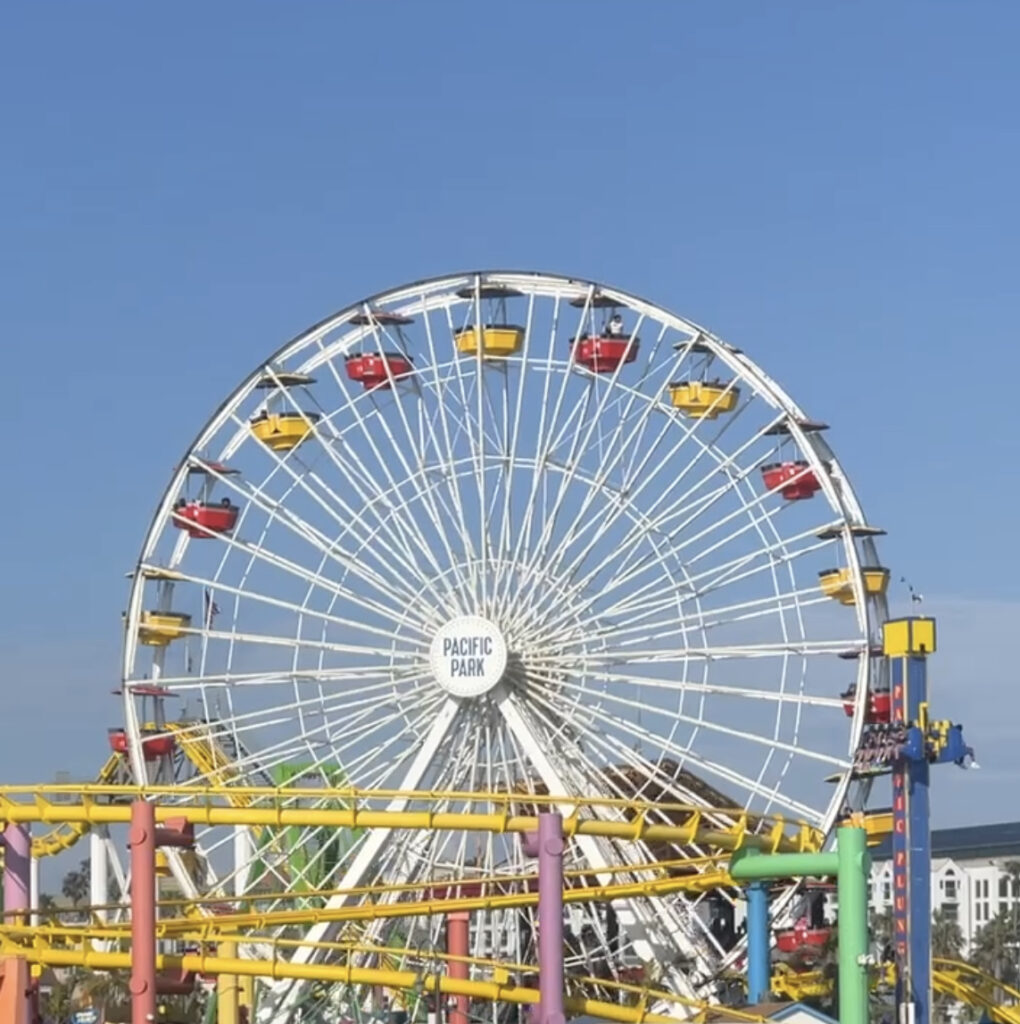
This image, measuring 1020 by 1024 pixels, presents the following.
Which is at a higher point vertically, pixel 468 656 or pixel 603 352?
pixel 603 352

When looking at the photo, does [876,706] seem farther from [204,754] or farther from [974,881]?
[974,881]

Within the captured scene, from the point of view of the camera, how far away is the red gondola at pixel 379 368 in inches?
2164

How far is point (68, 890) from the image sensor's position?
158000mm

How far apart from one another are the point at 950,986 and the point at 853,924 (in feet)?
46.4

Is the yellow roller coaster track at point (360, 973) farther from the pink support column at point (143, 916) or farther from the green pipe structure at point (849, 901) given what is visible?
the pink support column at point (143, 916)

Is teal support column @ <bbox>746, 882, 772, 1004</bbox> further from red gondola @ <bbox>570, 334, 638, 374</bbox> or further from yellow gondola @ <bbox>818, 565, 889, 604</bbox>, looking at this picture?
red gondola @ <bbox>570, 334, 638, 374</bbox>

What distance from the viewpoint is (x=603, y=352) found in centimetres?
5388

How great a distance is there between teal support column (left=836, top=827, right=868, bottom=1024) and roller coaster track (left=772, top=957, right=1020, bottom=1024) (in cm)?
1253

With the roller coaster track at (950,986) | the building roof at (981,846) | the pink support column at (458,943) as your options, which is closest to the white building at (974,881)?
the building roof at (981,846)

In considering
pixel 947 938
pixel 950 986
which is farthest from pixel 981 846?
pixel 950 986

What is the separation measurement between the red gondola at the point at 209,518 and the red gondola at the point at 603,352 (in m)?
7.66

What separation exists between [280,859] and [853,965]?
576 inches

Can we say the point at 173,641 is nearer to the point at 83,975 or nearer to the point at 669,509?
the point at 669,509

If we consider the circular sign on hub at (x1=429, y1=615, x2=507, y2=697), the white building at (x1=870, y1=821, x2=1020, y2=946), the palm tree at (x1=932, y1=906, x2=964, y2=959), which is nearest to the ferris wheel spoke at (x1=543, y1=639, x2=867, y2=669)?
the circular sign on hub at (x1=429, y1=615, x2=507, y2=697)
